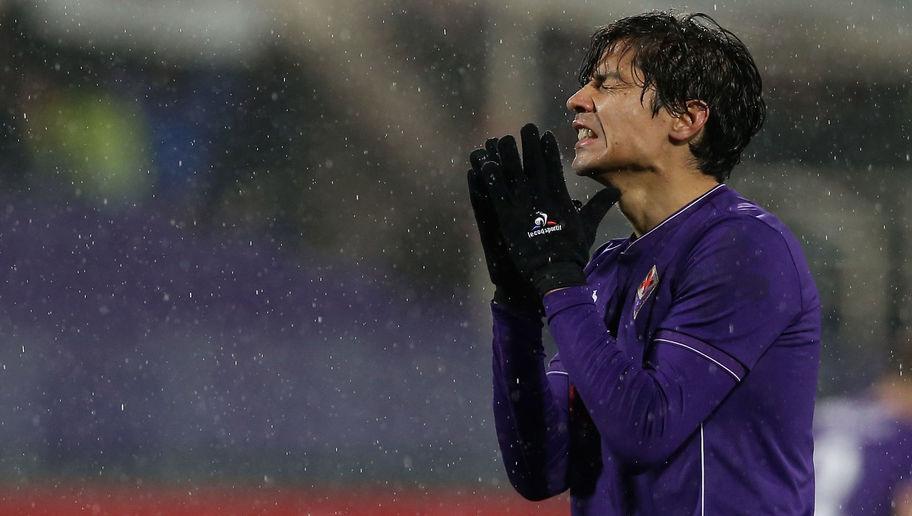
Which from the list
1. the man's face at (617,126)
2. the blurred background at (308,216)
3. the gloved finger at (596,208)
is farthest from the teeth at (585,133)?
the blurred background at (308,216)

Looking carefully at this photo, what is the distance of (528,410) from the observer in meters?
1.46

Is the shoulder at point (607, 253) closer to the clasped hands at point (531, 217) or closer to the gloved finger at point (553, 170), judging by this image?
the clasped hands at point (531, 217)

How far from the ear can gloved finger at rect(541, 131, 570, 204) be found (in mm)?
251

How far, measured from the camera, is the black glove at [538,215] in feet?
4.20

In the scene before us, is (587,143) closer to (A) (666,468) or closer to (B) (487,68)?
(A) (666,468)

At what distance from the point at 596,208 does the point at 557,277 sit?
0.18 meters

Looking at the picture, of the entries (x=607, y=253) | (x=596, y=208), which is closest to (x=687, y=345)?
(x=596, y=208)

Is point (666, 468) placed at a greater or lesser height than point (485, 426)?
lesser

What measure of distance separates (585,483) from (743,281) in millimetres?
386

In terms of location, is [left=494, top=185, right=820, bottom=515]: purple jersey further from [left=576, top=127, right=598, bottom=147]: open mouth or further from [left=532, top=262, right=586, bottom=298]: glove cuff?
[left=576, top=127, right=598, bottom=147]: open mouth

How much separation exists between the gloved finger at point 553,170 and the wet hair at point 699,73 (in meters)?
0.25

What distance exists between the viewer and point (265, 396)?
7012mm

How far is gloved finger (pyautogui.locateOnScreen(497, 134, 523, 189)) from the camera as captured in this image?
135 centimetres

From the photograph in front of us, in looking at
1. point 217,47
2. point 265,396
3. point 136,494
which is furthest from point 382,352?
point 217,47
